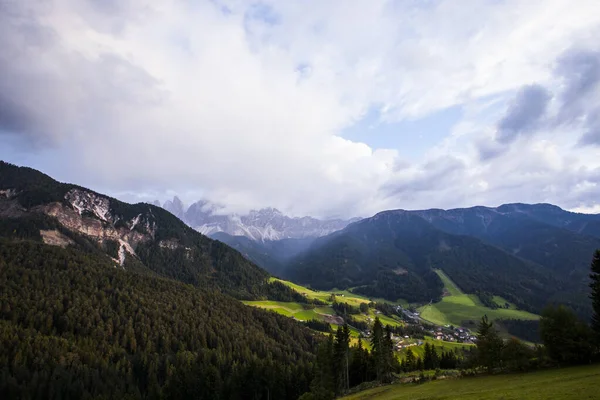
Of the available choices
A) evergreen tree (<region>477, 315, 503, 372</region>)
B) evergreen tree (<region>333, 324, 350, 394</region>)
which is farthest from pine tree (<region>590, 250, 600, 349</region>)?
evergreen tree (<region>333, 324, 350, 394</region>)

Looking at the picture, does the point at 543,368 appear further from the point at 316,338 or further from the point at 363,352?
the point at 316,338

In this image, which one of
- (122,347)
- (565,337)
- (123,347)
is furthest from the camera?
(123,347)

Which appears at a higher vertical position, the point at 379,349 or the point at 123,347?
the point at 379,349

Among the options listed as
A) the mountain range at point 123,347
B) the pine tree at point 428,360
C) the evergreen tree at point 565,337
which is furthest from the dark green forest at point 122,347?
the evergreen tree at point 565,337

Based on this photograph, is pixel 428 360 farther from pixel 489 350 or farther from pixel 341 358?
pixel 489 350

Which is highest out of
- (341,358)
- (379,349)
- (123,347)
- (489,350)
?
(489,350)

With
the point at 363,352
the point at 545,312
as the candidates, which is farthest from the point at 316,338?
the point at 545,312

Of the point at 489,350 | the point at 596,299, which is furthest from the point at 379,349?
the point at 596,299

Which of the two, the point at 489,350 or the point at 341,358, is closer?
the point at 489,350

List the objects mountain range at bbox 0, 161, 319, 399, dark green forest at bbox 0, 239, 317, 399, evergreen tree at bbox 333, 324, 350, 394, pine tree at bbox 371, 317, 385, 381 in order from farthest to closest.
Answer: mountain range at bbox 0, 161, 319, 399 → dark green forest at bbox 0, 239, 317, 399 → evergreen tree at bbox 333, 324, 350, 394 → pine tree at bbox 371, 317, 385, 381

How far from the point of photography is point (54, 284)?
7249 inches

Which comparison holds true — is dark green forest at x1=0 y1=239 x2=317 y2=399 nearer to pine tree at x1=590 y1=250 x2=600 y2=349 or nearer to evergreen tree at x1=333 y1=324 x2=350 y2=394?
evergreen tree at x1=333 y1=324 x2=350 y2=394

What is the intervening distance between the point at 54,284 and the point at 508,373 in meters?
220

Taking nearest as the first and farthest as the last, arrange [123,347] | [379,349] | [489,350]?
[489,350] → [379,349] → [123,347]
